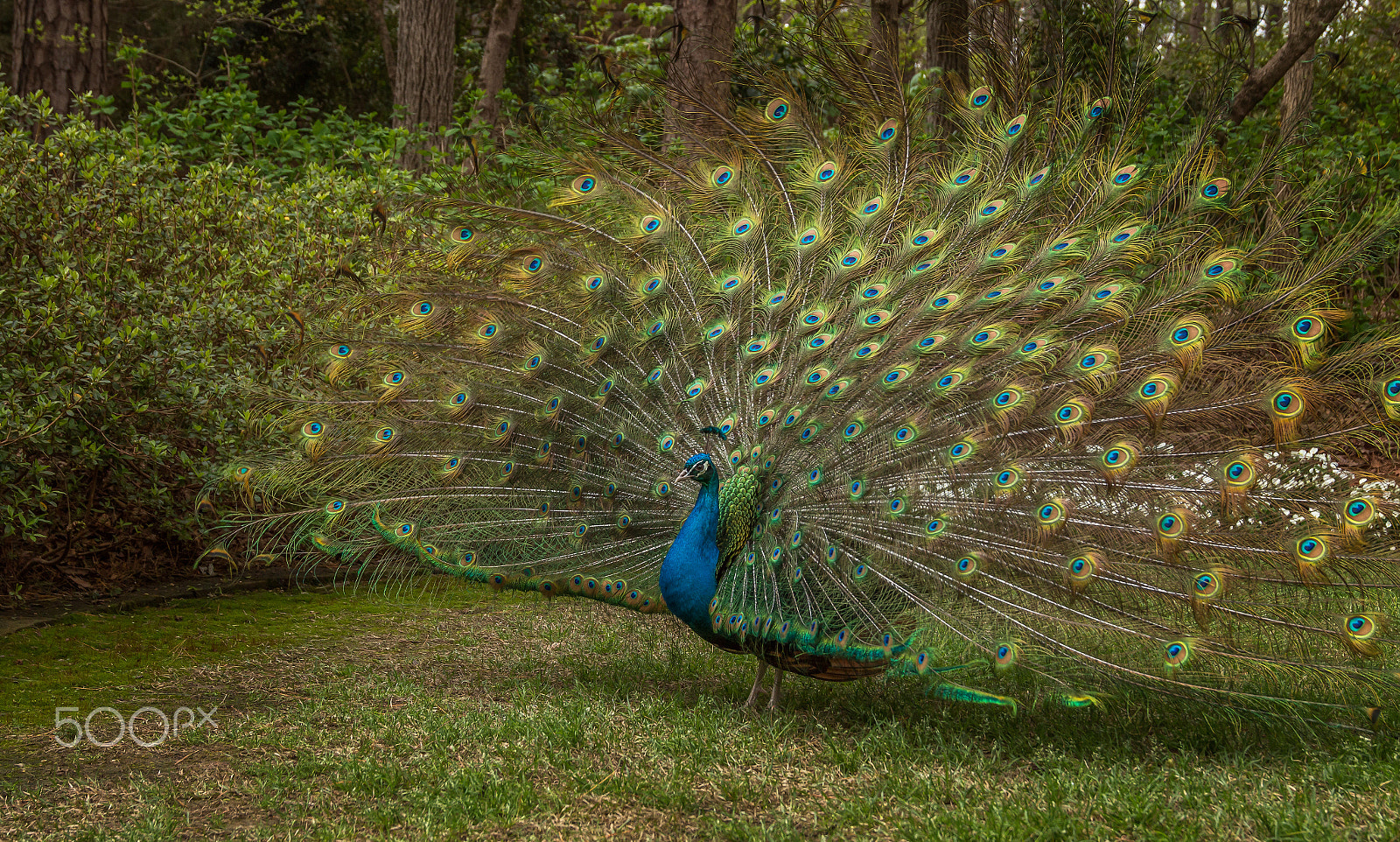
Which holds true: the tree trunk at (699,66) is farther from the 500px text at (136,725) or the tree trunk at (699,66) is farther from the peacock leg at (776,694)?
the 500px text at (136,725)

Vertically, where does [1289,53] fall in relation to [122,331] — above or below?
above

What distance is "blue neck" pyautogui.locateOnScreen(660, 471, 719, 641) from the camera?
4383 mm

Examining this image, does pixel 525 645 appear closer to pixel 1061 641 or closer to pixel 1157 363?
pixel 1061 641

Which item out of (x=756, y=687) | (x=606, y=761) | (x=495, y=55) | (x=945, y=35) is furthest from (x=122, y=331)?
(x=495, y=55)

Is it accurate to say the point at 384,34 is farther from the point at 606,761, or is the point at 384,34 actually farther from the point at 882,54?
the point at 606,761

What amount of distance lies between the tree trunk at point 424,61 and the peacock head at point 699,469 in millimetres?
8397

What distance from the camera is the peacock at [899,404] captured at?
3807 mm

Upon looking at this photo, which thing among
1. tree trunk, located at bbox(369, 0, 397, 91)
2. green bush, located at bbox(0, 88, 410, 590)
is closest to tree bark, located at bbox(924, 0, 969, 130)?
green bush, located at bbox(0, 88, 410, 590)

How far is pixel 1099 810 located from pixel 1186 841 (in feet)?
0.99

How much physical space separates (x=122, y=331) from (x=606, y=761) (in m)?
3.49

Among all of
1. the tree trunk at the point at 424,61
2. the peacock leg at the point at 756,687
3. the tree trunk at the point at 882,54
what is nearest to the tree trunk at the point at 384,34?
the tree trunk at the point at 424,61

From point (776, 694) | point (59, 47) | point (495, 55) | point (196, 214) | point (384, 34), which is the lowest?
point (776, 694)

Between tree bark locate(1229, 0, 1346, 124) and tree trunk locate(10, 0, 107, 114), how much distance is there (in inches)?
321

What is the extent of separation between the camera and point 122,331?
18.5 feet
